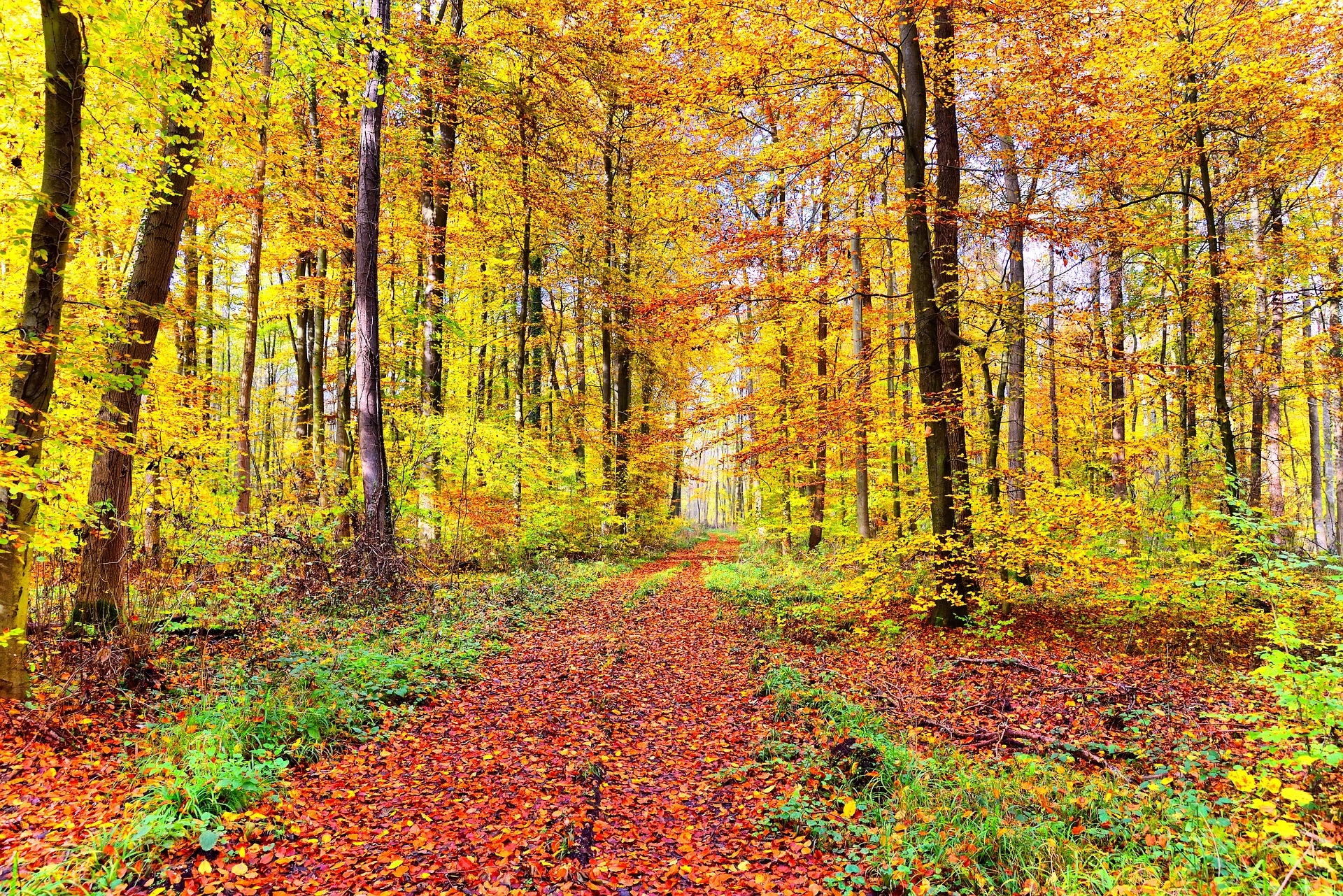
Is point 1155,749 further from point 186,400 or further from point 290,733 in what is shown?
point 186,400

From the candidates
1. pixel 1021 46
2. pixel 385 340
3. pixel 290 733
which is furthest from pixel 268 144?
pixel 1021 46

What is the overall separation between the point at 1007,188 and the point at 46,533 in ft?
45.2

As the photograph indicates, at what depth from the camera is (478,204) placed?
669 inches

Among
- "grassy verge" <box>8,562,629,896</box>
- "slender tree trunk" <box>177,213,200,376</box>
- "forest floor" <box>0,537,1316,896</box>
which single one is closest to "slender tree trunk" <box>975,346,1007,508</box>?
"forest floor" <box>0,537,1316,896</box>

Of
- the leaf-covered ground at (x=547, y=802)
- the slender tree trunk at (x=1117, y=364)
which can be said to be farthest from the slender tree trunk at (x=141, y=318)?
the slender tree trunk at (x=1117, y=364)

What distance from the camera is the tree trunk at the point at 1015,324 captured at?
8.40 metres

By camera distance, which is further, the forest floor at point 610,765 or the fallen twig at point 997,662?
the fallen twig at point 997,662

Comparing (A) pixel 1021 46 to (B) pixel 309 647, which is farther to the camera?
(A) pixel 1021 46

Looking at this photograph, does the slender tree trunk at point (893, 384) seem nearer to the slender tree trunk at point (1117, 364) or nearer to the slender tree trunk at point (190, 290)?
the slender tree trunk at point (1117, 364)

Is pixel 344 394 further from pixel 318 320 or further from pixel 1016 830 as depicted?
pixel 1016 830

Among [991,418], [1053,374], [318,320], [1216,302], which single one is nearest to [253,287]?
[318,320]

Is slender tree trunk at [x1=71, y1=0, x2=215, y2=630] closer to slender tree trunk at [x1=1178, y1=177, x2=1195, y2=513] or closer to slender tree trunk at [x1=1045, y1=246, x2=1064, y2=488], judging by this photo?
slender tree trunk at [x1=1045, y1=246, x2=1064, y2=488]

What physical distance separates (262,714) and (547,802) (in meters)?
2.39

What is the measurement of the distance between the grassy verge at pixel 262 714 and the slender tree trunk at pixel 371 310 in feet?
6.67
